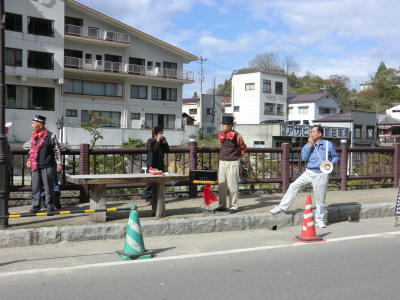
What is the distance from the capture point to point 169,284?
5.33 m

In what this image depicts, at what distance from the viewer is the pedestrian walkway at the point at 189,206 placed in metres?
7.82

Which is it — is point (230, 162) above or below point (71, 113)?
below

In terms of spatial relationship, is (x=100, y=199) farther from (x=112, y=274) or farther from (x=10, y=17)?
(x=10, y=17)

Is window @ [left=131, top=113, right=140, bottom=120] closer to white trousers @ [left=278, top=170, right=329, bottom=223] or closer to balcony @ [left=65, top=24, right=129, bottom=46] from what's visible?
balcony @ [left=65, top=24, right=129, bottom=46]

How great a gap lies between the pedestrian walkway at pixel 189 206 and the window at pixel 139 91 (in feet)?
124

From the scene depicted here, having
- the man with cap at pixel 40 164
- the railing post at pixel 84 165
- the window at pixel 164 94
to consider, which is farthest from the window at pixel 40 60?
the man with cap at pixel 40 164

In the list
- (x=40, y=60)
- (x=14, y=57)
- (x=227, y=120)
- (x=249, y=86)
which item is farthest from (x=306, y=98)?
(x=227, y=120)

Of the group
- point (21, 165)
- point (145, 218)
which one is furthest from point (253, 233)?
point (21, 165)

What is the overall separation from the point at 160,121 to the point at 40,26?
1592cm

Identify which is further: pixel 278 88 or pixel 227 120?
pixel 278 88

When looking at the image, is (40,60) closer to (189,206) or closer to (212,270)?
(189,206)

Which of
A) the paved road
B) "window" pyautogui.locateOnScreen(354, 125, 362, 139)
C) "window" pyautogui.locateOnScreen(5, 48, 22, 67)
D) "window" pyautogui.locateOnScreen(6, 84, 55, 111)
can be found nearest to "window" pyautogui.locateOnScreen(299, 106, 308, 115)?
"window" pyautogui.locateOnScreen(354, 125, 362, 139)

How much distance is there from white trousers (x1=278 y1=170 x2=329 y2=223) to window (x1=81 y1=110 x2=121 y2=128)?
3602cm

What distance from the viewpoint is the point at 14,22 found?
38.5 metres
